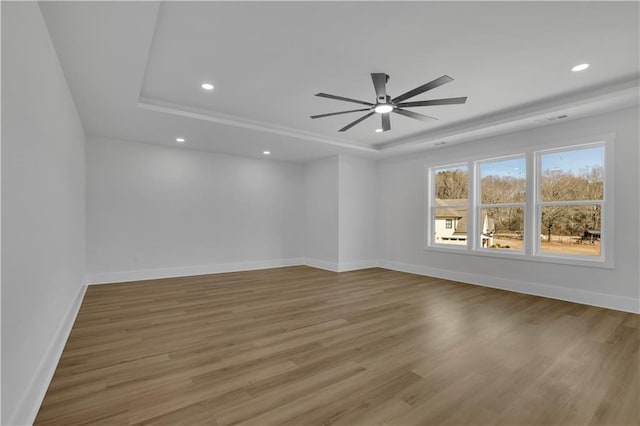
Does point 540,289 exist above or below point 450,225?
below

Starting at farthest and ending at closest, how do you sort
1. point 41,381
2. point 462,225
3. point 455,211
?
point 455,211, point 462,225, point 41,381

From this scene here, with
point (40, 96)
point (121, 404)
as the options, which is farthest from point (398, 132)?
point (121, 404)

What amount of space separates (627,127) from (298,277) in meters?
5.50

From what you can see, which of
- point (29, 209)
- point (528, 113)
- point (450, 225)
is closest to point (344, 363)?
point (29, 209)

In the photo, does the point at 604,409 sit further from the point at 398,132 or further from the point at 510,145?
the point at 398,132

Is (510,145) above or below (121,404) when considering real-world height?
above

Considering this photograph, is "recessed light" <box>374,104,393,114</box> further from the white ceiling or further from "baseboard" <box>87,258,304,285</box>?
"baseboard" <box>87,258,304,285</box>

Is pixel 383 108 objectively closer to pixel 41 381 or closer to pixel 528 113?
pixel 528 113

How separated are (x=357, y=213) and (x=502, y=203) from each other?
9.57 ft

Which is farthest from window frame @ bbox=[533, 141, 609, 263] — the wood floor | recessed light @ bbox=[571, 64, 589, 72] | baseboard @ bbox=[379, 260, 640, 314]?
recessed light @ bbox=[571, 64, 589, 72]

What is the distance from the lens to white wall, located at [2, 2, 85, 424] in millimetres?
1472

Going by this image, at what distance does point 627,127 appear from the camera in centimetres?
400

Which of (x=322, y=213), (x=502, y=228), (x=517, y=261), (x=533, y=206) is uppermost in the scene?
(x=533, y=206)

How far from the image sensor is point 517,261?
16.4 feet
